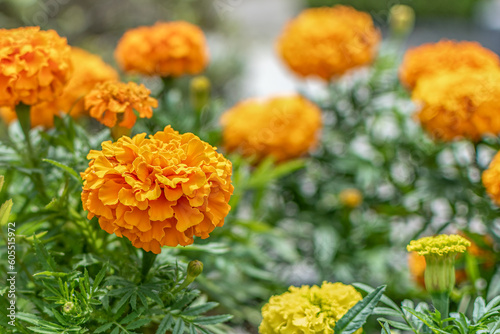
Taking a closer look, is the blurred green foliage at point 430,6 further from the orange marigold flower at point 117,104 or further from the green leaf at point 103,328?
the green leaf at point 103,328

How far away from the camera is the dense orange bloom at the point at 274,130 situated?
1495mm

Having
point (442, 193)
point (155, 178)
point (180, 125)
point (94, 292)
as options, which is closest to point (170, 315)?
point (94, 292)

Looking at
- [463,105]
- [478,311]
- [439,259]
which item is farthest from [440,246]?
[463,105]

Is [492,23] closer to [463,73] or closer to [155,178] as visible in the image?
[463,73]

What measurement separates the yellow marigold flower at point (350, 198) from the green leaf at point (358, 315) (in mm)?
867

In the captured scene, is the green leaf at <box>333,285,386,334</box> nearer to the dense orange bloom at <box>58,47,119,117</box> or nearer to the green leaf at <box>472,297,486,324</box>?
the green leaf at <box>472,297,486,324</box>

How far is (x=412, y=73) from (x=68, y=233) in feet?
3.32

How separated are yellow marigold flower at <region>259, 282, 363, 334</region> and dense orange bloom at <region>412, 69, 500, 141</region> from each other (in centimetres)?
61

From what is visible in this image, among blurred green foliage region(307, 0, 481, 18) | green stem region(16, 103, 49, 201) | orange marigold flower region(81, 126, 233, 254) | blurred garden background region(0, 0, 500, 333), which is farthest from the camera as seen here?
blurred green foliage region(307, 0, 481, 18)

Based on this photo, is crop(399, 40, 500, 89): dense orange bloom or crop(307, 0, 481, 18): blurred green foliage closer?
crop(399, 40, 500, 89): dense orange bloom

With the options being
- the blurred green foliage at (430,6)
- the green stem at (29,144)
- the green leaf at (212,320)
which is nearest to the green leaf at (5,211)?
the green stem at (29,144)

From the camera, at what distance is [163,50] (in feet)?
4.70

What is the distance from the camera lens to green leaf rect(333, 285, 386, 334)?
677 mm

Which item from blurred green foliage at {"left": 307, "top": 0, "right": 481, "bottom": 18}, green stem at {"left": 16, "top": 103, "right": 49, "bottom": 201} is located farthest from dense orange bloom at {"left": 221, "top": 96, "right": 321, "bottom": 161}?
blurred green foliage at {"left": 307, "top": 0, "right": 481, "bottom": 18}
